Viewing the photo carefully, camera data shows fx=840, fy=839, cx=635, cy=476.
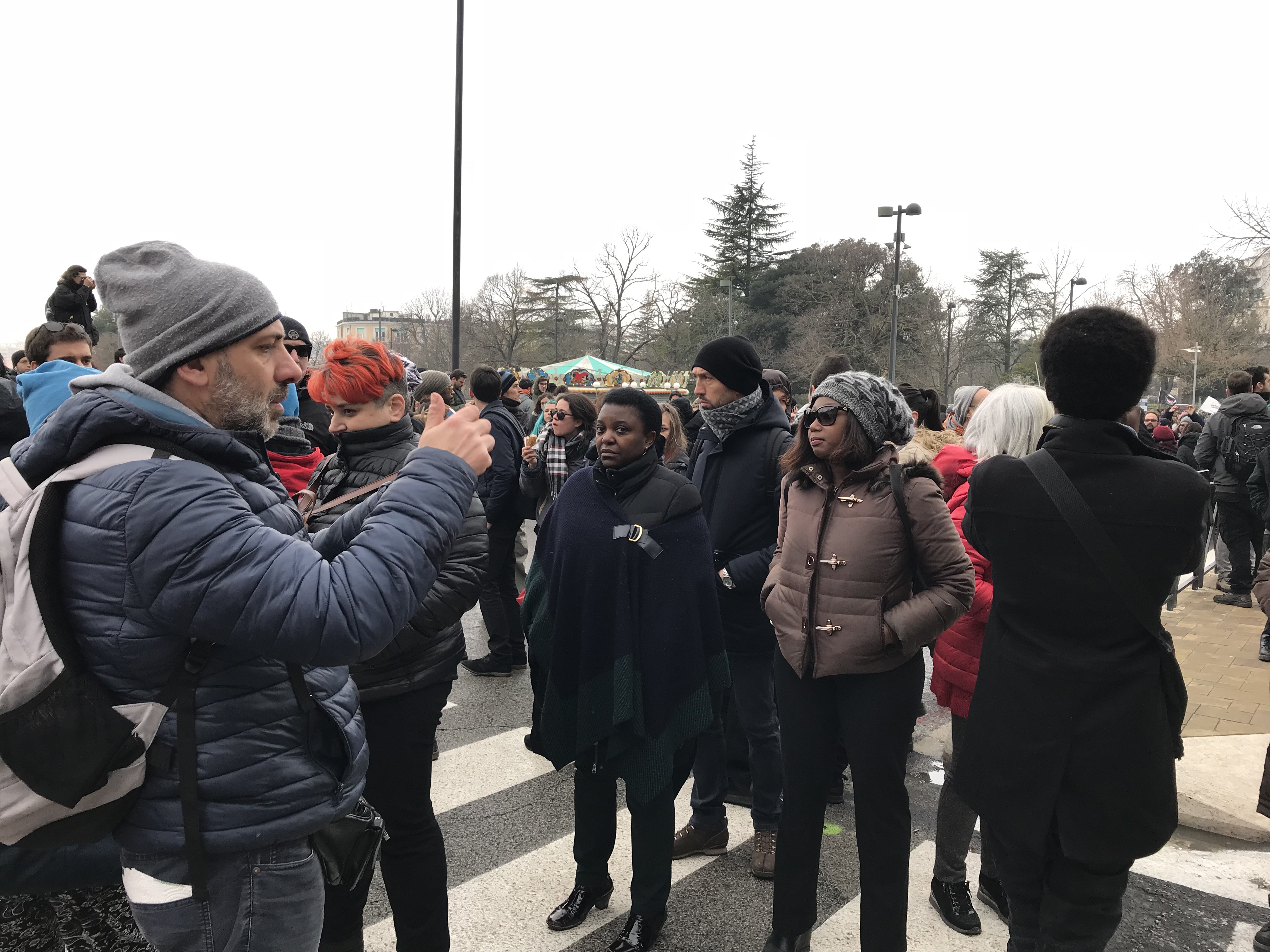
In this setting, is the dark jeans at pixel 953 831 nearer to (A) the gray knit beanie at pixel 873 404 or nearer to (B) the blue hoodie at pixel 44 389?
(A) the gray knit beanie at pixel 873 404

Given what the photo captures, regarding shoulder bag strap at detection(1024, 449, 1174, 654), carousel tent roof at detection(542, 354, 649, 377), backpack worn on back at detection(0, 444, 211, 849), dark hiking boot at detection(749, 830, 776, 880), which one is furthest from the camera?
carousel tent roof at detection(542, 354, 649, 377)

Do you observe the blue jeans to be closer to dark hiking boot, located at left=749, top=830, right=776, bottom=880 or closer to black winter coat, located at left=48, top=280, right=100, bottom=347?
dark hiking boot, located at left=749, top=830, right=776, bottom=880

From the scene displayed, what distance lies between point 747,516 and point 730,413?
52 centimetres

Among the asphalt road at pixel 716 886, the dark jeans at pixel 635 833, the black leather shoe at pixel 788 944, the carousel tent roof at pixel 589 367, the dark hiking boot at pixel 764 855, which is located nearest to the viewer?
the black leather shoe at pixel 788 944

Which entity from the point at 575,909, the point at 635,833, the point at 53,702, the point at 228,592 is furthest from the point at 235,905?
the point at 575,909

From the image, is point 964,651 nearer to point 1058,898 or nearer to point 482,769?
point 1058,898

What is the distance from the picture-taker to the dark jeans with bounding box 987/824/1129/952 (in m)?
2.42

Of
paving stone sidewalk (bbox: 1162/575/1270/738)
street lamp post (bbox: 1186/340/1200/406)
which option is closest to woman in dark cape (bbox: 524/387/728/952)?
paving stone sidewalk (bbox: 1162/575/1270/738)

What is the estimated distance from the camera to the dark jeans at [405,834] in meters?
2.78

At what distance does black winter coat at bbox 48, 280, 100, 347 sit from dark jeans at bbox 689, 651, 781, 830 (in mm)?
7584

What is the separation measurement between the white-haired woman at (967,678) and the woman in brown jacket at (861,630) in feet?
1.39

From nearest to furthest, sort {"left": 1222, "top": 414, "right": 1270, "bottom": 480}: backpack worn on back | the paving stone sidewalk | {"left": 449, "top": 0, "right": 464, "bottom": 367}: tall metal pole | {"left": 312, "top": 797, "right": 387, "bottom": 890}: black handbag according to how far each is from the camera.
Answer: {"left": 312, "top": 797, "right": 387, "bottom": 890}: black handbag < the paving stone sidewalk < {"left": 1222, "top": 414, "right": 1270, "bottom": 480}: backpack worn on back < {"left": 449, "top": 0, "right": 464, "bottom": 367}: tall metal pole

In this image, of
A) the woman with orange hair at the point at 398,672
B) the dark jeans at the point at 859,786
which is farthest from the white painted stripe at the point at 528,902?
the dark jeans at the point at 859,786

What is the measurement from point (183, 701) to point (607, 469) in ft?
6.63
